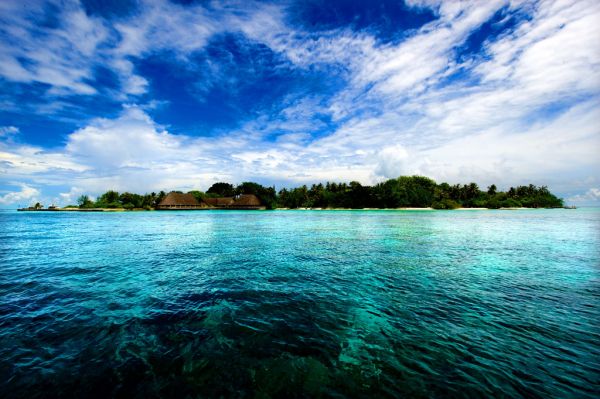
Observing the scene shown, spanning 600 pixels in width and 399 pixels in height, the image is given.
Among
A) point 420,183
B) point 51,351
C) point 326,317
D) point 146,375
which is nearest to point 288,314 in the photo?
point 326,317

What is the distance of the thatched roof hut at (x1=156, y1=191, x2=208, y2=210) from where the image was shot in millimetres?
106731

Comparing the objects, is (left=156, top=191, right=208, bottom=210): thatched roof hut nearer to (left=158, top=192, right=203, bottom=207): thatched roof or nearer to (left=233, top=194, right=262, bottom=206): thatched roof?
(left=158, top=192, right=203, bottom=207): thatched roof

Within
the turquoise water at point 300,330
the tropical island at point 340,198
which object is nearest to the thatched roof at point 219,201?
the tropical island at point 340,198

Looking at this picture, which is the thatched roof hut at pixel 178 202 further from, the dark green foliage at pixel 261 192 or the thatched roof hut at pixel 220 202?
the dark green foliage at pixel 261 192

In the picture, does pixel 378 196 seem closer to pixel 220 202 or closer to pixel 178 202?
pixel 220 202

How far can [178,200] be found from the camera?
10894 cm

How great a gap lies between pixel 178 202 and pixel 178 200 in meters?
0.91

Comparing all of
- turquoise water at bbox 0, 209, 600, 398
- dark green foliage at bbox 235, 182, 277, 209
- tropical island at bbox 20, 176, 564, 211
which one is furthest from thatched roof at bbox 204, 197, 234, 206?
turquoise water at bbox 0, 209, 600, 398

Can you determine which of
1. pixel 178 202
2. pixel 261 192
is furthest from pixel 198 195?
pixel 261 192

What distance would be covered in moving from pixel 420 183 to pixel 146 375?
5869 inches

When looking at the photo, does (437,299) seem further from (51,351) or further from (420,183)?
(420,183)

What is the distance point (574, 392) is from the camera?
469cm

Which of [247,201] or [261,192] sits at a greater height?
[261,192]

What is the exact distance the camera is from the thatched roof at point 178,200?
10669 cm
